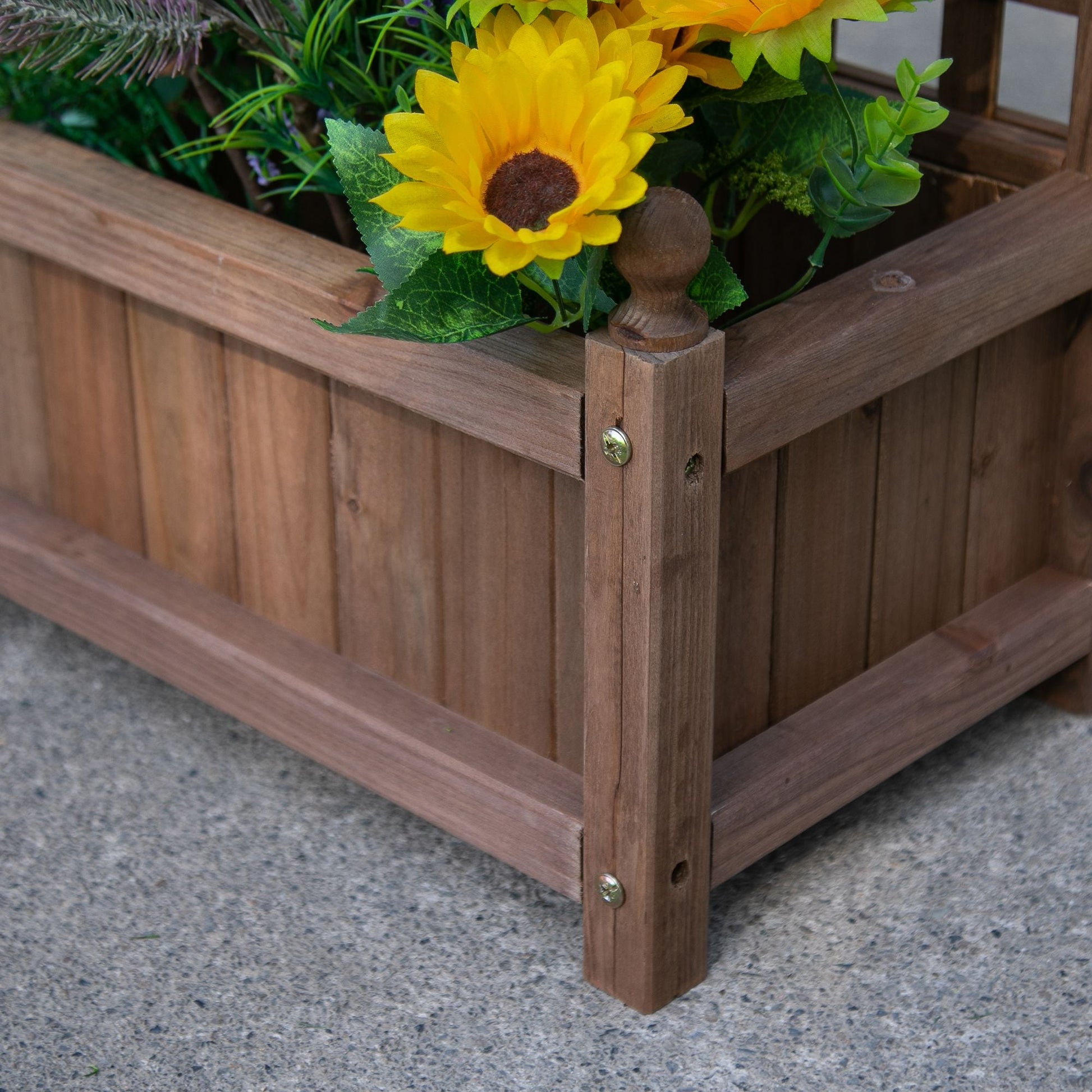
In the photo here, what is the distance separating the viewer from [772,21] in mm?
1109

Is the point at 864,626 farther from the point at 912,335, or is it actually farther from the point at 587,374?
the point at 587,374

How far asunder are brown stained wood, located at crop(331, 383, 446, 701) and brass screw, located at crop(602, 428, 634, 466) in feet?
0.77

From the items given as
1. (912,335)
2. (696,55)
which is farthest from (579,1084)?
(696,55)

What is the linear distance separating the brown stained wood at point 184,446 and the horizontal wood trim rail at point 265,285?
0.15 feet

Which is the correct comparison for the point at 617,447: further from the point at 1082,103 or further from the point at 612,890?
the point at 1082,103

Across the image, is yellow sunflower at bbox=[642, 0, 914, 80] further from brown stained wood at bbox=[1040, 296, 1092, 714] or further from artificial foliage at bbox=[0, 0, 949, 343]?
brown stained wood at bbox=[1040, 296, 1092, 714]

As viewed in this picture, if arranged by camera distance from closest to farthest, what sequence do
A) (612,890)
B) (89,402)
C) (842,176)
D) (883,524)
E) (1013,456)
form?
(842,176) < (612,890) < (883,524) < (1013,456) < (89,402)

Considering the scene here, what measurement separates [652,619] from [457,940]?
389 mm

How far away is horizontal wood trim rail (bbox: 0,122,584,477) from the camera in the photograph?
47.5 inches

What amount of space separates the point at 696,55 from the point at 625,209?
0.17 metres

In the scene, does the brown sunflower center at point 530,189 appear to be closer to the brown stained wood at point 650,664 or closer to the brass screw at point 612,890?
the brown stained wood at point 650,664

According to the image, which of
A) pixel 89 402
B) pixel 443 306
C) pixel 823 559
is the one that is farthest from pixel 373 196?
pixel 89 402

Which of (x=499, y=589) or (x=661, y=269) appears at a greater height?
(x=661, y=269)

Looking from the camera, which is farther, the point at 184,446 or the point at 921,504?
the point at 184,446
